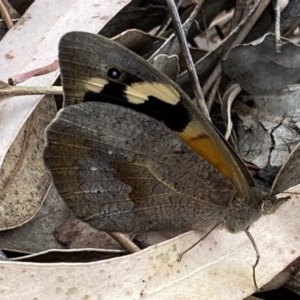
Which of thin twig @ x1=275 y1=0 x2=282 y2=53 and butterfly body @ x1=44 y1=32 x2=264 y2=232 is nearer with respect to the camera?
butterfly body @ x1=44 y1=32 x2=264 y2=232

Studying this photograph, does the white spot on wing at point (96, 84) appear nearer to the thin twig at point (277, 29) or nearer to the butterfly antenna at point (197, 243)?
the butterfly antenna at point (197, 243)

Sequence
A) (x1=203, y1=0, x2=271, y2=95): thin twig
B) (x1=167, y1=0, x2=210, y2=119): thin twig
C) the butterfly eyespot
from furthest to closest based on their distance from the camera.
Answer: (x1=203, y1=0, x2=271, y2=95): thin twig < (x1=167, y1=0, x2=210, y2=119): thin twig < the butterfly eyespot

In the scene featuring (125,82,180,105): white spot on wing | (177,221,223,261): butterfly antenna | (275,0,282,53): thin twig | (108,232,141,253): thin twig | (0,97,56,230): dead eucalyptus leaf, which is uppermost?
(125,82,180,105): white spot on wing

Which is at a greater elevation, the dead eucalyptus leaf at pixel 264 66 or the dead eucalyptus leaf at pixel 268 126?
the dead eucalyptus leaf at pixel 264 66

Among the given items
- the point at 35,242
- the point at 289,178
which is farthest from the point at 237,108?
the point at 35,242

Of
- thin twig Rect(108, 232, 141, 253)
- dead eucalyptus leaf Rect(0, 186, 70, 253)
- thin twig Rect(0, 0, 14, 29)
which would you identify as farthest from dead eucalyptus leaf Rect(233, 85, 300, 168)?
thin twig Rect(0, 0, 14, 29)

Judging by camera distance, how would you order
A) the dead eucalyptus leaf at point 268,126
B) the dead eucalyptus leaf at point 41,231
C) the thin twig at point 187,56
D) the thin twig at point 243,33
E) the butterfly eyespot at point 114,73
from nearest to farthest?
1. the butterfly eyespot at point 114,73
2. the dead eucalyptus leaf at point 41,231
3. the thin twig at point 187,56
4. the dead eucalyptus leaf at point 268,126
5. the thin twig at point 243,33

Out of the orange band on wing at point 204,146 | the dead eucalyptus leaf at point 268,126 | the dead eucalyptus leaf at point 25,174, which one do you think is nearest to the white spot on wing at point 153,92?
the orange band on wing at point 204,146

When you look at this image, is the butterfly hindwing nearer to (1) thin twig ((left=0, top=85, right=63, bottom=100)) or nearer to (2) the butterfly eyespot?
(2) the butterfly eyespot

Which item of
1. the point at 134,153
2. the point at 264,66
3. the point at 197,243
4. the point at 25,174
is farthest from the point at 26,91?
the point at 264,66
